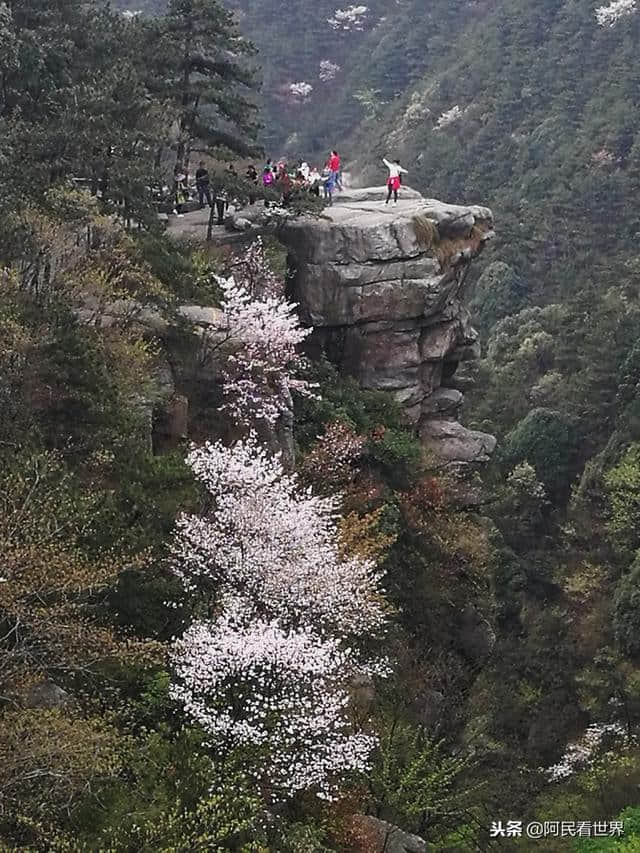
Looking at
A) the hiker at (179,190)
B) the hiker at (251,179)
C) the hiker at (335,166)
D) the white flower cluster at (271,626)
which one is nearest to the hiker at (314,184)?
the hiker at (335,166)

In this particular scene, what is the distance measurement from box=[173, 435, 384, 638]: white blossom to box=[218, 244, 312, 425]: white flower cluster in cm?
437

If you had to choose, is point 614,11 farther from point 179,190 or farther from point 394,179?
point 179,190

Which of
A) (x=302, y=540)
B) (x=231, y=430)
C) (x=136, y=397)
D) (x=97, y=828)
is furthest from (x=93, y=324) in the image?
(x=97, y=828)

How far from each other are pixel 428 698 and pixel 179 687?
10.5 metres

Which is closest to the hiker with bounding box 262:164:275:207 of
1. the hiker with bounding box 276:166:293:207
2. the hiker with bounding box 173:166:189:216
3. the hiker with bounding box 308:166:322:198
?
the hiker with bounding box 276:166:293:207

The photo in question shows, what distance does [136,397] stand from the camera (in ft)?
61.6

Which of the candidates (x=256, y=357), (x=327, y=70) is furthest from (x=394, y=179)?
Answer: (x=327, y=70)

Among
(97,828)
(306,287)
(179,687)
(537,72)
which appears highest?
(537,72)

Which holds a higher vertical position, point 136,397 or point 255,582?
point 136,397

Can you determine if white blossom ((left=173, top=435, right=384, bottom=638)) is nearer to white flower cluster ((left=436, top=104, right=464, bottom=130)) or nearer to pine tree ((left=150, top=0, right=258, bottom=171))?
pine tree ((left=150, top=0, right=258, bottom=171))

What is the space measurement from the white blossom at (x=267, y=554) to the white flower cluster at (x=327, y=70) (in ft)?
265

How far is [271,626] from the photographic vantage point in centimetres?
1445

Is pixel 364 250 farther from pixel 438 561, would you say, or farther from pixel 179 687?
pixel 179 687

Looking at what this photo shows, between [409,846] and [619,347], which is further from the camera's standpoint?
[619,347]
